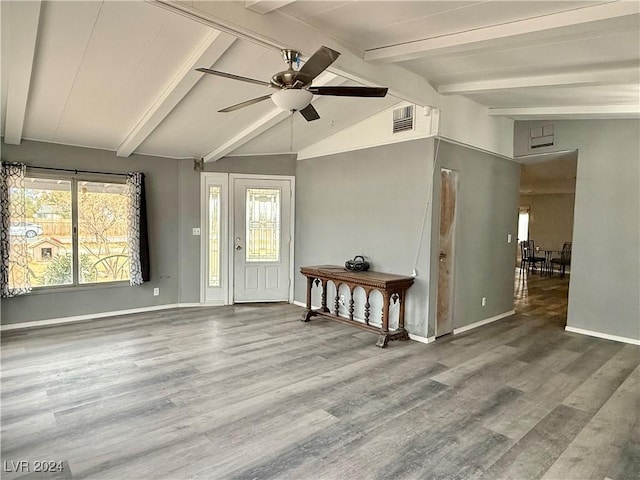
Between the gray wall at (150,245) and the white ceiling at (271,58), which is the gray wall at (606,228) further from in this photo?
the gray wall at (150,245)

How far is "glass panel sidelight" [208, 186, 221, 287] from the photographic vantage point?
19.7 ft

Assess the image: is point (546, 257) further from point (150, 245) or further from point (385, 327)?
point (150, 245)

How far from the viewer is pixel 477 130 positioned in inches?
193

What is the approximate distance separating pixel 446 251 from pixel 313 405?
272cm

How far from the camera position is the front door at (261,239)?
6.07 meters

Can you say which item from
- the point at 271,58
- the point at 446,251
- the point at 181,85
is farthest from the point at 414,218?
the point at 181,85

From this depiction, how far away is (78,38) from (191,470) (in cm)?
292

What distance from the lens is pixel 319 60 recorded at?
2293 millimetres

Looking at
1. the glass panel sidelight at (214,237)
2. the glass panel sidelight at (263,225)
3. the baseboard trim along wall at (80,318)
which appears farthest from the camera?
the glass panel sidelight at (263,225)

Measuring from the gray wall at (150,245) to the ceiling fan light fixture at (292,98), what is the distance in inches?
146

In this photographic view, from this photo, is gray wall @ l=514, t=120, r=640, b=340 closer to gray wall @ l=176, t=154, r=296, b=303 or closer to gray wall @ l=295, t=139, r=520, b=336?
gray wall @ l=295, t=139, r=520, b=336

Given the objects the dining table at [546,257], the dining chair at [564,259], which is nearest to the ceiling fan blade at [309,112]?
the dining chair at [564,259]

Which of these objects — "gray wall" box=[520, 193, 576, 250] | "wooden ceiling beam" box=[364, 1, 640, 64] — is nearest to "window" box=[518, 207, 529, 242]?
"gray wall" box=[520, 193, 576, 250]

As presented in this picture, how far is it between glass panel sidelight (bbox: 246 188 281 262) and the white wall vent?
3.86 meters
